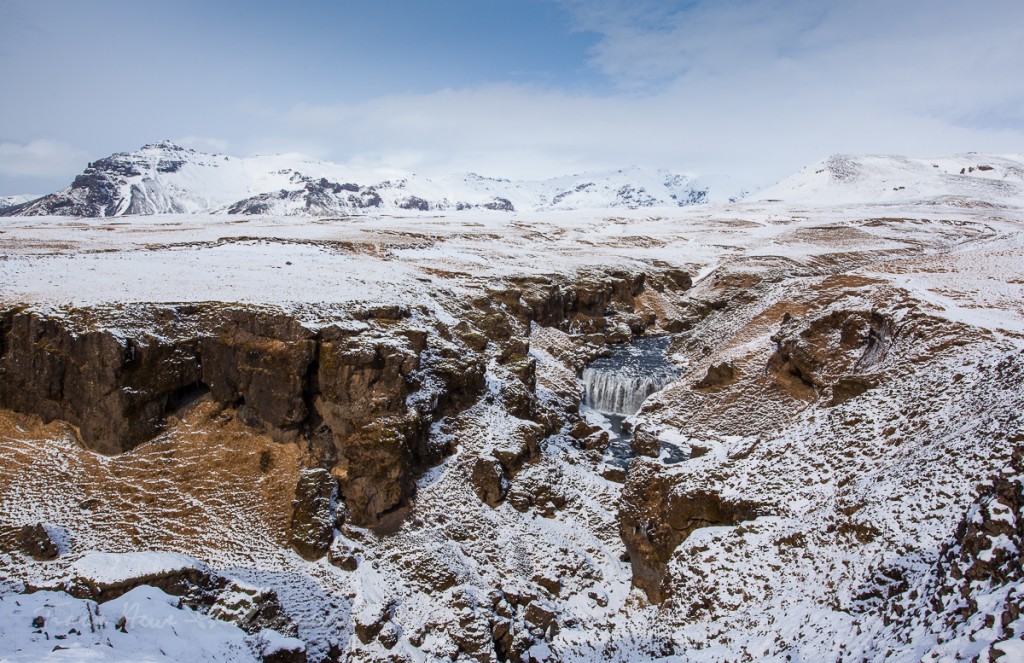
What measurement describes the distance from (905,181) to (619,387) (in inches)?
4764

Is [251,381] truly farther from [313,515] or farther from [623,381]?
[623,381]

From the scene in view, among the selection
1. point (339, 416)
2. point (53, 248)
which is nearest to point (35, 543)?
point (339, 416)

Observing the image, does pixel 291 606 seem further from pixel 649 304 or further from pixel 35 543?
pixel 649 304

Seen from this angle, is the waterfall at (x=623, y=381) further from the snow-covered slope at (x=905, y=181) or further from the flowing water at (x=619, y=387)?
the snow-covered slope at (x=905, y=181)

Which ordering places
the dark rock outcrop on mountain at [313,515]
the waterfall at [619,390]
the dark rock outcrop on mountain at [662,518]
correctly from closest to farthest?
1. the dark rock outcrop on mountain at [662,518]
2. the dark rock outcrop on mountain at [313,515]
3. the waterfall at [619,390]

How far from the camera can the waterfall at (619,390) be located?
36.1 meters

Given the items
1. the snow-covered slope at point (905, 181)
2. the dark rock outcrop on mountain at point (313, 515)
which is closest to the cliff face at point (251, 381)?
the dark rock outcrop on mountain at point (313, 515)

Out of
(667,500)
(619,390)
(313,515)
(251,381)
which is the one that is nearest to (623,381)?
(619,390)

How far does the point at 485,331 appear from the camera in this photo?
35406 mm

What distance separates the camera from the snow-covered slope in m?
110

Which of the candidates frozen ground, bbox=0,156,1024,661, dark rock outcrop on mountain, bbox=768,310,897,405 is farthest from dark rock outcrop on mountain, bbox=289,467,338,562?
dark rock outcrop on mountain, bbox=768,310,897,405

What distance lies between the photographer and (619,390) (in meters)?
36.5

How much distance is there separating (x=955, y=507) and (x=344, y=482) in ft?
69.5

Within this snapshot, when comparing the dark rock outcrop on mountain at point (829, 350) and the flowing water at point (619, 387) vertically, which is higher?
the dark rock outcrop on mountain at point (829, 350)
